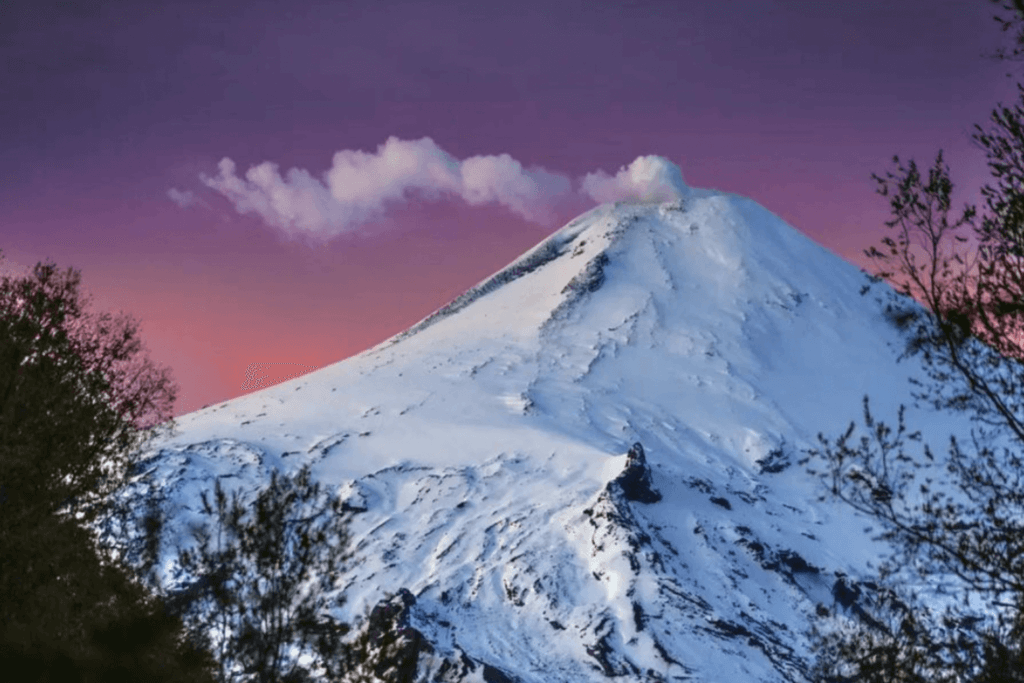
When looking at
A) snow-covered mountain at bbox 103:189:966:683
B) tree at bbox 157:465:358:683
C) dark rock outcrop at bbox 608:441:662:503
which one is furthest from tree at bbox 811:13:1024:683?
dark rock outcrop at bbox 608:441:662:503

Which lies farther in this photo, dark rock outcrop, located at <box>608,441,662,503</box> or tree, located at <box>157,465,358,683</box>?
dark rock outcrop, located at <box>608,441,662,503</box>

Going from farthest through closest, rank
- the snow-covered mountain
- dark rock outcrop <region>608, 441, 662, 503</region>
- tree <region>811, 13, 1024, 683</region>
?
1. dark rock outcrop <region>608, 441, 662, 503</region>
2. the snow-covered mountain
3. tree <region>811, 13, 1024, 683</region>

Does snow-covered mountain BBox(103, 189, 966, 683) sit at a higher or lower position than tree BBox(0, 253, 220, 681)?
higher

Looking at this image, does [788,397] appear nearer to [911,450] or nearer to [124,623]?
[911,450]

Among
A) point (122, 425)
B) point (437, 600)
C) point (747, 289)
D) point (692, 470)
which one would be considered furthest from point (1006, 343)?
point (747, 289)

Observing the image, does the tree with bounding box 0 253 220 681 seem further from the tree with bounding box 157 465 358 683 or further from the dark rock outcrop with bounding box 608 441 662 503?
the dark rock outcrop with bounding box 608 441 662 503

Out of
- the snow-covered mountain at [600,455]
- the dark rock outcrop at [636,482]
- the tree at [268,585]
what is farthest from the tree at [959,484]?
the dark rock outcrop at [636,482]

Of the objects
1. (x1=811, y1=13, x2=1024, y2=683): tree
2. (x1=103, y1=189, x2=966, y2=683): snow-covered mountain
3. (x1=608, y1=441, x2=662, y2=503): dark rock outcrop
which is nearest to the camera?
(x1=811, y1=13, x2=1024, y2=683): tree
